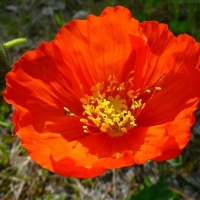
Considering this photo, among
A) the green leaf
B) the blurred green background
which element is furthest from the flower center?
the blurred green background

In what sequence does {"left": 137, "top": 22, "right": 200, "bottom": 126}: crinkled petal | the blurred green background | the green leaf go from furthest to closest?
the blurred green background → the green leaf → {"left": 137, "top": 22, "right": 200, "bottom": 126}: crinkled petal

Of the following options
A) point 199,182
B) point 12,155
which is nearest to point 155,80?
point 199,182

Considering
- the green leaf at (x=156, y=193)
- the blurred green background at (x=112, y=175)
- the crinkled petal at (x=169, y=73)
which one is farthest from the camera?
the blurred green background at (x=112, y=175)

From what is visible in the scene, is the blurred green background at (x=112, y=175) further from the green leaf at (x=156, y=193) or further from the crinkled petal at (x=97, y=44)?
the crinkled petal at (x=97, y=44)

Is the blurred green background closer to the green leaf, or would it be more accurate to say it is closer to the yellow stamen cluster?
the green leaf

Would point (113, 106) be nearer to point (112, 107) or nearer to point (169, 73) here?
point (112, 107)

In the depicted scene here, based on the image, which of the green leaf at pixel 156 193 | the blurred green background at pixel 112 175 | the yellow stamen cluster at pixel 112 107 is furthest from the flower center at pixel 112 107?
the blurred green background at pixel 112 175
